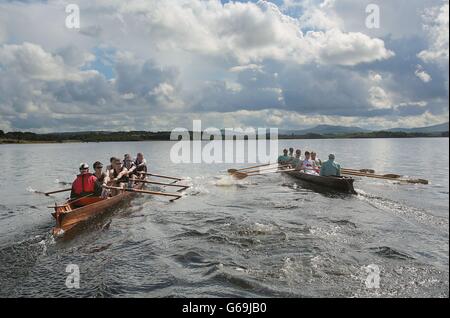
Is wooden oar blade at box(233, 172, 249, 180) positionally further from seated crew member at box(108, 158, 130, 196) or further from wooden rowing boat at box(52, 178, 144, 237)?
wooden rowing boat at box(52, 178, 144, 237)

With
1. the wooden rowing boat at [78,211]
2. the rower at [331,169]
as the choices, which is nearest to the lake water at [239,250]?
the wooden rowing boat at [78,211]

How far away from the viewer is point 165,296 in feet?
24.0

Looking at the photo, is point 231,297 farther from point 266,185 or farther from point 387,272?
point 266,185

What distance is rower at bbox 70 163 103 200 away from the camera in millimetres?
13523

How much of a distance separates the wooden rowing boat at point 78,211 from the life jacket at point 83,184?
34 cm

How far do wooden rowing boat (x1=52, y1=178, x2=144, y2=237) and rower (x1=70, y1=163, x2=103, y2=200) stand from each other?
309 mm

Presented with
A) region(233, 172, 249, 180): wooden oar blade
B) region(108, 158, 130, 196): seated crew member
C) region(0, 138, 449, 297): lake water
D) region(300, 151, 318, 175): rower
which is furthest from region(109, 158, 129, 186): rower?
region(300, 151, 318, 175): rower

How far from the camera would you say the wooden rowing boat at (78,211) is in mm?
11469

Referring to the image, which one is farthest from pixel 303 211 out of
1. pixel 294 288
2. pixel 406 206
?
pixel 294 288

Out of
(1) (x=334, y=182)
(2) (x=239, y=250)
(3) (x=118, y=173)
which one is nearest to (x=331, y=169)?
(1) (x=334, y=182)

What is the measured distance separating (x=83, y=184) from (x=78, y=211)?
5.53ft

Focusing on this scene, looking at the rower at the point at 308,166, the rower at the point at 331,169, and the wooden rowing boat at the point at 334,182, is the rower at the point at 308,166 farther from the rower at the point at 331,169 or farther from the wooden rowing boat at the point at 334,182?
the rower at the point at 331,169
